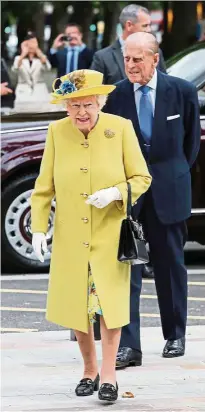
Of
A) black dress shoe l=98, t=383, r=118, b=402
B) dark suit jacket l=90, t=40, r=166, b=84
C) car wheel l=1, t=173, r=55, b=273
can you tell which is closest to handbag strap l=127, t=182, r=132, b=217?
black dress shoe l=98, t=383, r=118, b=402

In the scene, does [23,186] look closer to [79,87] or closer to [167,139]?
[167,139]

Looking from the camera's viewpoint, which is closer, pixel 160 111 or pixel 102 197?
pixel 102 197

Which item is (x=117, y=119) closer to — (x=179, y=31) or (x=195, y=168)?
(x=195, y=168)

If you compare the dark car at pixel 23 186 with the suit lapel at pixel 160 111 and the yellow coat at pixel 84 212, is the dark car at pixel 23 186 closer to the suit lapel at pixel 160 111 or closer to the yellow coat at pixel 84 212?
the suit lapel at pixel 160 111

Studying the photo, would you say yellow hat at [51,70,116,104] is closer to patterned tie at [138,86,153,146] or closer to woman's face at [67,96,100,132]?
woman's face at [67,96,100,132]

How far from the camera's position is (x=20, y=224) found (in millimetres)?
11406

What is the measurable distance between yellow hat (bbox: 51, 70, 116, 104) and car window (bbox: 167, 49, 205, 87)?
4.99 m

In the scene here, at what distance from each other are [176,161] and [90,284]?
137cm

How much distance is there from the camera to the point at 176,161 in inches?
304

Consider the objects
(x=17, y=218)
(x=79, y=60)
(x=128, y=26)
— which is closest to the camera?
(x=128, y=26)

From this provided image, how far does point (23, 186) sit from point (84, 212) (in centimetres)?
491

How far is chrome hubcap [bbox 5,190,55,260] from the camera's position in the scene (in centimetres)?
1141

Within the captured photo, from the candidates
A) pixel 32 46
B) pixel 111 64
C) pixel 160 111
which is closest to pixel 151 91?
pixel 160 111

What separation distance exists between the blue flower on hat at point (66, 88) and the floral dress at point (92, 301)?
2.91 ft
